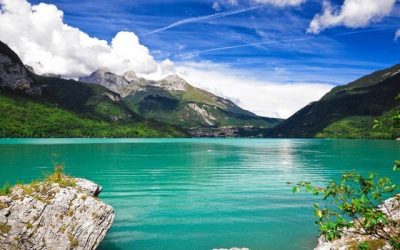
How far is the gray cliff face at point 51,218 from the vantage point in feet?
63.3

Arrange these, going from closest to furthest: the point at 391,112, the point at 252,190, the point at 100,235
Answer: the point at 391,112, the point at 100,235, the point at 252,190

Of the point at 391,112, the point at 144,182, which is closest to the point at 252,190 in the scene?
the point at 144,182

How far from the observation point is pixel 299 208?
3812cm

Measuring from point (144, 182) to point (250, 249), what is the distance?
35789mm

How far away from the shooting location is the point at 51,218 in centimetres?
2042

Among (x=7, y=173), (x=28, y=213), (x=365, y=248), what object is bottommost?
(x=7, y=173)

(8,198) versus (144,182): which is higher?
(8,198)

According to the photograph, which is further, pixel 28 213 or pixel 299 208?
pixel 299 208

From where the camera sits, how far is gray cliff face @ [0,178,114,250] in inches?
759

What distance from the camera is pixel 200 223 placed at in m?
32.2

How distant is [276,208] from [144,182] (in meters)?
26.7

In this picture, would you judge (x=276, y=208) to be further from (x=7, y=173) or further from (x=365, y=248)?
(x=7, y=173)

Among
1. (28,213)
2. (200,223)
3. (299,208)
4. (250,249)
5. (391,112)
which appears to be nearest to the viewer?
(391,112)

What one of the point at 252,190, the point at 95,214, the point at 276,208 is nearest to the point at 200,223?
the point at 276,208
